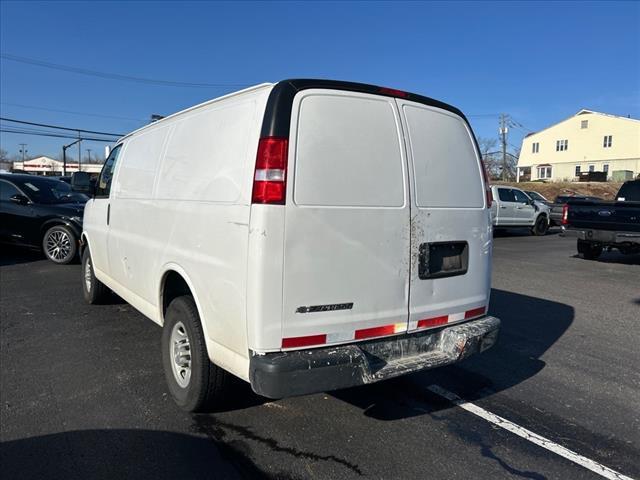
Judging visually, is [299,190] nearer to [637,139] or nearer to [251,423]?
[251,423]

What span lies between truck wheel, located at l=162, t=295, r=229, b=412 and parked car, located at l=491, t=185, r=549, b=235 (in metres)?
14.8

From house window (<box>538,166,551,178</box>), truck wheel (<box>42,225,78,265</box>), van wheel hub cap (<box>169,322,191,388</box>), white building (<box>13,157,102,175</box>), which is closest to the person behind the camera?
van wheel hub cap (<box>169,322,191,388</box>)

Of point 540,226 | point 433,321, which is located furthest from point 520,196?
point 433,321

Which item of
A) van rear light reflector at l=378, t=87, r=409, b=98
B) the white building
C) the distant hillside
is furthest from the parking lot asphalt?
the white building

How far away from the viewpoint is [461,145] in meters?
3.66

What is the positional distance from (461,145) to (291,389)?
218 cm

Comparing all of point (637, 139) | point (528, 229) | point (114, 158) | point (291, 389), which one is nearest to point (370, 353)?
point (291, 389)

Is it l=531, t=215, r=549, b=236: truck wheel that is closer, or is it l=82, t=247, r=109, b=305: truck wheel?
l=82, t=247, r=109, b=305: truck wheel

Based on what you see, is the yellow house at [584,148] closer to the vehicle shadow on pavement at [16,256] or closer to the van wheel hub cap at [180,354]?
the vehicle shadow on pavement at [16,256]

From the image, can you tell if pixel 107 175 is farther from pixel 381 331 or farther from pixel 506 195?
pixel 506 195

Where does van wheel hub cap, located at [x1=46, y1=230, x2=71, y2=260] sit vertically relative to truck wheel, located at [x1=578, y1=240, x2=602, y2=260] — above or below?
above

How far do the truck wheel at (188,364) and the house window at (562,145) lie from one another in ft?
219

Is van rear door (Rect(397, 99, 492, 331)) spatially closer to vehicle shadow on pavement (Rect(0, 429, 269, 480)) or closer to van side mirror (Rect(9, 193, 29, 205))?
vehicle shadow on pavement (Rect(0, 429, 269, 480))

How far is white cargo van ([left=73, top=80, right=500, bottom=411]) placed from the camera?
2729 millimetres
